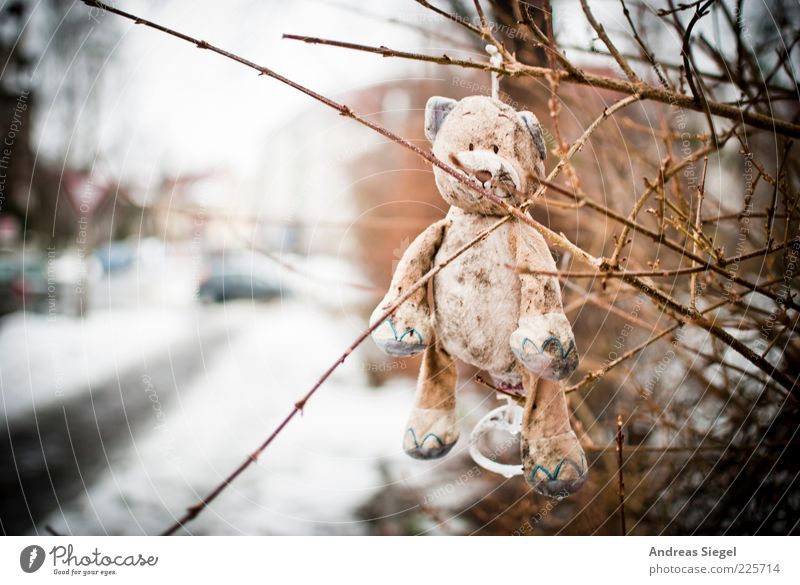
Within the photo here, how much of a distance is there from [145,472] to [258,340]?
295 mm

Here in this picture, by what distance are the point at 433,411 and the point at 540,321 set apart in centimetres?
14

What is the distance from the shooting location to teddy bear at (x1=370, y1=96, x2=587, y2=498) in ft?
1.55

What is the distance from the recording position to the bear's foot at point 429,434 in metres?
0.53

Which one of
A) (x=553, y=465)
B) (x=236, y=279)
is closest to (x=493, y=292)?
(x=553, y=465)

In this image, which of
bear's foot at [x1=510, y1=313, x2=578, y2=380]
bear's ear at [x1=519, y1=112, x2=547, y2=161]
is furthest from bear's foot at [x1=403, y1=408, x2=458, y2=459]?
bear's ear at [x1=519, y1=112, x2=547, y2=161]

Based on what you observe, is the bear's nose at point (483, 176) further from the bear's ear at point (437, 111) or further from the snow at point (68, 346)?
the snow at point (68, 346)

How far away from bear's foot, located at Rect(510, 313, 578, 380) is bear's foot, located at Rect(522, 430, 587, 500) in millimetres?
71

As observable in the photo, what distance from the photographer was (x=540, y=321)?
469 millimetres

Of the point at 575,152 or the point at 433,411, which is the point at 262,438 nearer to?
the point at 433,411

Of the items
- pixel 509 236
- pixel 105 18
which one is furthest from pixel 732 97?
pixel 105 18

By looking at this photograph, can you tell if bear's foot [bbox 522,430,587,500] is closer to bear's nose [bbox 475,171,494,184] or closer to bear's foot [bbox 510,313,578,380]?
bear's foot [bbox 510,313,578,380]
